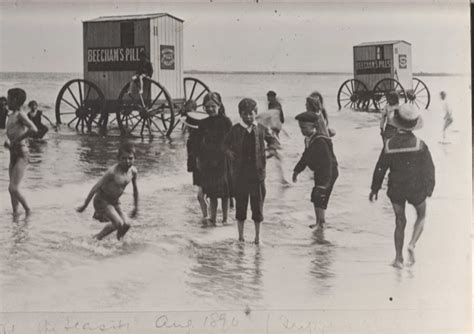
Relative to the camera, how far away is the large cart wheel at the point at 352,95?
255 centimetres

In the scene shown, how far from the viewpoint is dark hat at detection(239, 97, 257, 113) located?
2479mm

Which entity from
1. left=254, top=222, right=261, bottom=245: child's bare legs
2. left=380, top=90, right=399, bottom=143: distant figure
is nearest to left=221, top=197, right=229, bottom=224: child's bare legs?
left=254, top=222, right=261, bottom=245: child's bare legs

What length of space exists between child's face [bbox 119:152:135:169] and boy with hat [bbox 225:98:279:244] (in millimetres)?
391

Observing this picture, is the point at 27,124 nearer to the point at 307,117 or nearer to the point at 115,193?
the point at 115,193

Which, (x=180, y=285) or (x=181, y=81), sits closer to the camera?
(x=180, y=285)

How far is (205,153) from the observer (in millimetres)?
2508

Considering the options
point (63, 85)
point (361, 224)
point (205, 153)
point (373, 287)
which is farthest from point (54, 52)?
point (373, 287)

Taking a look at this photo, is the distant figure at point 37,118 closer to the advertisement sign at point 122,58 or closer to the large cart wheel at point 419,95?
the advertisement sign at point 122,58

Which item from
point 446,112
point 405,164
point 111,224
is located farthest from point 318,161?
point 111,224

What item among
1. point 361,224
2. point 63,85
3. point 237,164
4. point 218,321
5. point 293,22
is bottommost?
point 218,321

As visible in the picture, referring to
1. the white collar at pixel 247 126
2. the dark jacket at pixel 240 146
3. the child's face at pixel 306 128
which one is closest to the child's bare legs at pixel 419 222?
the child's face at pixel 306 128

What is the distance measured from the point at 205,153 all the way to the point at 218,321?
26.5 inches

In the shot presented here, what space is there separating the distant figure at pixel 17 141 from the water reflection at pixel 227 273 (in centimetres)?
72

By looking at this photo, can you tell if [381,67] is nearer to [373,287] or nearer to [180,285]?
[373,287]
